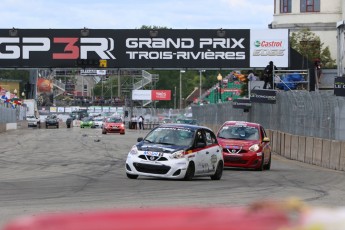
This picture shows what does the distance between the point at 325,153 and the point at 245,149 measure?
4.10m

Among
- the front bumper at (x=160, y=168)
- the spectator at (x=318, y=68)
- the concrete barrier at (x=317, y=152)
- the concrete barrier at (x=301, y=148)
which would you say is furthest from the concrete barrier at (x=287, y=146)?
the front bumper at (x=160, y=168)

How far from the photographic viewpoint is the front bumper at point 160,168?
19312mm

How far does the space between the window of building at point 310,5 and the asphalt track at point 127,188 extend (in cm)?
5154

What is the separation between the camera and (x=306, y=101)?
106ft

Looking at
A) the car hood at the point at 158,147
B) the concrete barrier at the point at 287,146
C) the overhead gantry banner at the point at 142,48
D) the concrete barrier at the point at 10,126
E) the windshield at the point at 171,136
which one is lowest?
the concrete barrier at the point at 10,126

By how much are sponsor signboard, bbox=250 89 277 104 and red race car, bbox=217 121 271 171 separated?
41.4 feet

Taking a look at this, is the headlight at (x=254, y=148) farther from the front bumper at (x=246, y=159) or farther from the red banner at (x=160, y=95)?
the red banner at (x=160, y=95)

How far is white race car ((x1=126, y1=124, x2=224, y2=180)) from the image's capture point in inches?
762

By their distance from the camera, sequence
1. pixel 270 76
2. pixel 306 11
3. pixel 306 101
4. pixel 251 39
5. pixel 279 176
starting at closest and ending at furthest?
pixel 279 176
pixel 306 101
pixel 270 76
pixel 251 39
pixel 306 11

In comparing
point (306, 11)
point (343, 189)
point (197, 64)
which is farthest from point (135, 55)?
point (306, 11)

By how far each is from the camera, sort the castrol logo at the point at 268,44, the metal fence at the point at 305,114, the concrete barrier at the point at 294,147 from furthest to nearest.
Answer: the castrol logo at the point at 268,44 → the concrete barrier at the point at 294,147 → the metal fence at the point at 305,114

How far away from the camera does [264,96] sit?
3928 cm

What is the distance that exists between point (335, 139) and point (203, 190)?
36.1ft

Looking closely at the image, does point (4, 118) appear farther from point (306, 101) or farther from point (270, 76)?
point (306, 101)
